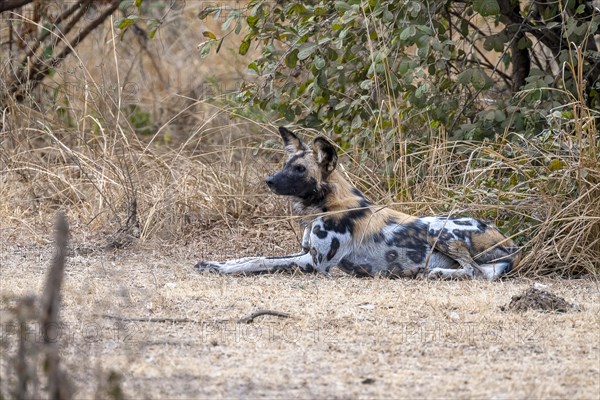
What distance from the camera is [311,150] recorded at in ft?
22.7

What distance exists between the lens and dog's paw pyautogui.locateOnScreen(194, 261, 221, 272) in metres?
6.48

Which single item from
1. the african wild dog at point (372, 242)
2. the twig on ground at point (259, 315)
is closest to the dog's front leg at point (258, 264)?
the african wild dog at point (372, 242)

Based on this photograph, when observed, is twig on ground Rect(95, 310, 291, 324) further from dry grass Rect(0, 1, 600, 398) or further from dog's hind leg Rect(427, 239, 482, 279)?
dog's hind leg Rect(427, 239, 482, 279)

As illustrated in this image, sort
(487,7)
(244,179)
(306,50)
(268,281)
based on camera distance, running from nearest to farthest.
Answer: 1. (268,281)
2. (487,7)
3. (306,50)
4. (244,179)

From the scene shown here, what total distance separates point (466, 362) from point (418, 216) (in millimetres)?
2759

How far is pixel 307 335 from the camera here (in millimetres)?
4695

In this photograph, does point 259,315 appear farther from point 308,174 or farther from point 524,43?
point 524,43

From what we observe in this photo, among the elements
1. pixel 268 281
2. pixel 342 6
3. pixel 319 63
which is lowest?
pixel 268 281

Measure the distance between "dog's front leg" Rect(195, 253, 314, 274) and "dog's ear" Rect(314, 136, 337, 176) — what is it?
58cm

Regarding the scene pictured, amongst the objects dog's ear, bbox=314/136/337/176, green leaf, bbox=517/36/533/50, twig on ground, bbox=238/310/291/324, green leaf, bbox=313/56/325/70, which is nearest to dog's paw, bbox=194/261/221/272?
dog's ear, bbox=314/136/337/176

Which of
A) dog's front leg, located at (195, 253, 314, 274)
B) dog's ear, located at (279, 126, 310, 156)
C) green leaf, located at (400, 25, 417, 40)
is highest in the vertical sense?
green leaf, located at (400, 25, 417, 40)

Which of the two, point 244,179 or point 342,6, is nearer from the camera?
point 342,6

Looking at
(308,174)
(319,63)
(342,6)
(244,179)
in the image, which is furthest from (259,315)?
(244,179)

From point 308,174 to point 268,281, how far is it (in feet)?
3.07
